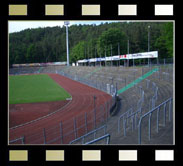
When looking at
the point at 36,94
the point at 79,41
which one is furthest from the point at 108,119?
the point at 79,41

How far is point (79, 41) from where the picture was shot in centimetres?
8350

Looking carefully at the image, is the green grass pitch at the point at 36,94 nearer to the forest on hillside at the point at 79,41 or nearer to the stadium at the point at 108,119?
the stadium at the point at 108,119

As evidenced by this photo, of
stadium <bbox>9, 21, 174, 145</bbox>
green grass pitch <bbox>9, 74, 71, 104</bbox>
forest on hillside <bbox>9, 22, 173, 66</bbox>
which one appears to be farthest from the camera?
forest on hillside <bbox>9, 22, 173, 66</bbox>

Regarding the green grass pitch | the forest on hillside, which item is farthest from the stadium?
the forest on hillside

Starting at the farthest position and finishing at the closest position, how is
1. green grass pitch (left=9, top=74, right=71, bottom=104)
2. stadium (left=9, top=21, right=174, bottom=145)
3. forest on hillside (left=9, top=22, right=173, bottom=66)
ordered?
1. forest on hillside (left=9, top=22, right=173, bottom=66)
2. green grass pitch (left=9, top=74, right=71, bottom=104)
3. stadium (left=9, top=21, right=174, bottom=145)

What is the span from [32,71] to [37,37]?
25.4 m

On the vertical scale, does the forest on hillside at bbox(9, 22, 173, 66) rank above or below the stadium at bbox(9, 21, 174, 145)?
above

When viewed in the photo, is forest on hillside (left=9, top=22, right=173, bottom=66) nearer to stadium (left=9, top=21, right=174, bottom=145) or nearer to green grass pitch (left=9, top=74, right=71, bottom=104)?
green grass pitch (left=9, top=74, right=71, bottom=104)

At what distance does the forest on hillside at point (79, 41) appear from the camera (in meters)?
51.2

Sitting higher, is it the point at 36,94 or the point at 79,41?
the point at 79,41

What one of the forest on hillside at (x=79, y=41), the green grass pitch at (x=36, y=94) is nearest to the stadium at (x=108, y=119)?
the green grass pitch at (x=36, y=94)

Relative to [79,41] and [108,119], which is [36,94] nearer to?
[108,119]

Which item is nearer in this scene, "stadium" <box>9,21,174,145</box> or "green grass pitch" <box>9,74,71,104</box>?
"stadium" <box>9,21,174,145</box>

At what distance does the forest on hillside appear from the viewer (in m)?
51.2
